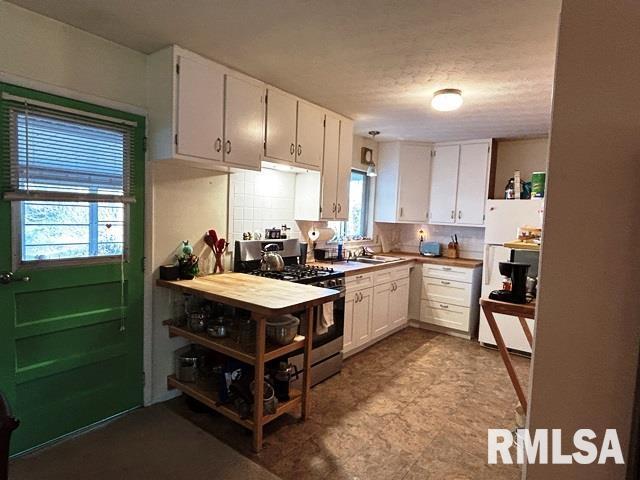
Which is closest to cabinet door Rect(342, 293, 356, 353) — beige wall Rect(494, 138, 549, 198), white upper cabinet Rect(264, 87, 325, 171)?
white upper cabinet Rect(264, 87, 325, 171)

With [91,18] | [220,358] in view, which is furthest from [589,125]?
[220,358]

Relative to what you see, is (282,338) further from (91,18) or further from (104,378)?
(91,18)

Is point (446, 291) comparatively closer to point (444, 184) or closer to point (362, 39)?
point (444, 184)

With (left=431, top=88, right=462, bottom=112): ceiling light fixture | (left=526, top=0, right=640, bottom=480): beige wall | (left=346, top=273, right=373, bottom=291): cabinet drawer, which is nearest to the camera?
(left=526, top=0, right=640, bottom=480): beige wall

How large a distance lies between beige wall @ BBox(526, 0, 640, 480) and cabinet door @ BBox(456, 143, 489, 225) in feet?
11.2

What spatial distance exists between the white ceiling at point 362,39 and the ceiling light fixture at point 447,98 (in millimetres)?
58

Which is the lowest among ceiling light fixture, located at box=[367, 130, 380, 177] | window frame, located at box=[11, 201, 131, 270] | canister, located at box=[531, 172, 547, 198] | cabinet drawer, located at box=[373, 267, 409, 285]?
cabinet drawer, located at box=[373, 267, 409, 285]

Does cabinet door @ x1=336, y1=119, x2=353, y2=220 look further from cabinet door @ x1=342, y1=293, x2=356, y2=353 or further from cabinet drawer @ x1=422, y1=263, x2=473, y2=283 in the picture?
cabinet drawer @ x1=422, y1=263, x2=473, y2=283

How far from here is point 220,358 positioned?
8.90ft

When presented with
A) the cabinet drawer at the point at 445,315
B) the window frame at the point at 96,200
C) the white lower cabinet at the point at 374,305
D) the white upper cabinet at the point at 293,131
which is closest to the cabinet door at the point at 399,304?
the white lower cabinet at the point at 374,305

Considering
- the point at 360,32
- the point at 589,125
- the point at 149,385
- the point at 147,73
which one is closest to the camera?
the point at 589,125

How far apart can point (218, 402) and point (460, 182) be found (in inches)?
147

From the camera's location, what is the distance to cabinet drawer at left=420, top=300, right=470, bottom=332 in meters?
4.29

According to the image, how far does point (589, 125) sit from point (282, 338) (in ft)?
6.00
